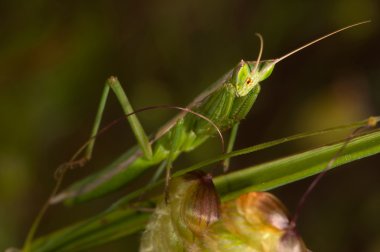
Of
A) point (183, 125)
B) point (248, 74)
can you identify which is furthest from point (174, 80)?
point (248, 74)

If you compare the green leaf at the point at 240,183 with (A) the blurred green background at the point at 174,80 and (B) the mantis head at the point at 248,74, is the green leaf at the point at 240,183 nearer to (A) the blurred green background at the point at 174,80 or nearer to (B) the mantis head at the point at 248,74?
(B) the mantis head at the point at 248,74

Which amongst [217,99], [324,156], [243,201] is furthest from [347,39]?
[243,201]

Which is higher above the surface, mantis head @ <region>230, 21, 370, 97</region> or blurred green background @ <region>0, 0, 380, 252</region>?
blurred green background @ <region>0, 0, 380, 252</region>

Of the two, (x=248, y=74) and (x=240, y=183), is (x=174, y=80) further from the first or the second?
(x=240, y=183)

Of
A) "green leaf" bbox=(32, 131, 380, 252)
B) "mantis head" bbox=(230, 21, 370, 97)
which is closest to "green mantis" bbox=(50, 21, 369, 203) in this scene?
"mantis head" bbox=(230, 21, 370, 97)

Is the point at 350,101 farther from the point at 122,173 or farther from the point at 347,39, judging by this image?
the point at 122,173

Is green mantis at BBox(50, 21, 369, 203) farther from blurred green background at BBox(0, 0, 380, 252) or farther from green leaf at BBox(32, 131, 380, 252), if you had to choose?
blurred green background at BBox(0, 0, 380, 252)
